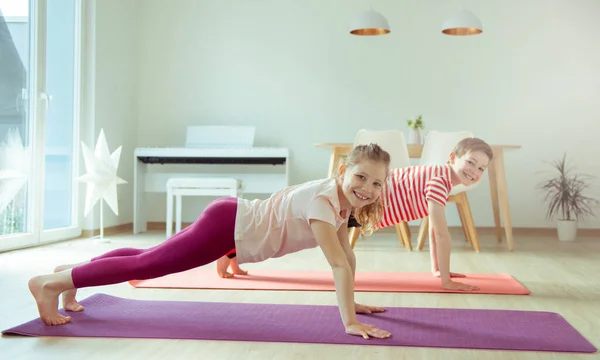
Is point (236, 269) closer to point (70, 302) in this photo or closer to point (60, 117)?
point (70, 302)

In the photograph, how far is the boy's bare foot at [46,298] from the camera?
87.8 inches

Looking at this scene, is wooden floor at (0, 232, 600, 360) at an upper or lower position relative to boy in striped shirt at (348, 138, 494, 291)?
lower

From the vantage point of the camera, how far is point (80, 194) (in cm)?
545

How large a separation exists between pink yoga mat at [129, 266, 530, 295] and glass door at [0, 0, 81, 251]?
1699 millimetres

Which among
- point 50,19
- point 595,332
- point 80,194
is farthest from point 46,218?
point 595,332

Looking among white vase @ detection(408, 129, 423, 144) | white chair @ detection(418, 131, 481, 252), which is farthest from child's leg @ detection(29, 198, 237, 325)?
white vase @ detection(408, 129, 423, 144)

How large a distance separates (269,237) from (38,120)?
9.94 feet

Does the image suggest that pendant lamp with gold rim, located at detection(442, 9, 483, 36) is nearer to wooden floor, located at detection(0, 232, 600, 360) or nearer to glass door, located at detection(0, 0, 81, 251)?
wooden floor, located at detection(0, 232, 600, 360)

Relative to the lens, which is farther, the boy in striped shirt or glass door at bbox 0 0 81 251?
glass door at bbox 0 0 81 251

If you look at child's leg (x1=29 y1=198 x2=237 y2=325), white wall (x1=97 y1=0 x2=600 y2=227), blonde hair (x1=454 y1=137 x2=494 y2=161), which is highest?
white wall (x1=97 y1=0 x2=600 y2=227)

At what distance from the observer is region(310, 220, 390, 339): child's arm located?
2.10 m

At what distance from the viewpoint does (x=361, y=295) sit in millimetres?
2939

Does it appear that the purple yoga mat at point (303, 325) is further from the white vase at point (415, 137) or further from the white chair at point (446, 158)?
the white vase at point (415, 137)

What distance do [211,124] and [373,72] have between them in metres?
1.52
